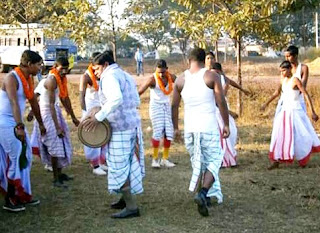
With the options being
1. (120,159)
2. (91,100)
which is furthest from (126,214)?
(91,100)

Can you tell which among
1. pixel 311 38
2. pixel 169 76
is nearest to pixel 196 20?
→ pixel 169 76

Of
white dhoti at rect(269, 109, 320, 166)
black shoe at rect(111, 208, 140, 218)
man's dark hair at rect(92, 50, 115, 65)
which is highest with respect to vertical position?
man's dark hair at rect(92, 50, 115, 65)

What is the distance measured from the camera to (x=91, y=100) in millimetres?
8594

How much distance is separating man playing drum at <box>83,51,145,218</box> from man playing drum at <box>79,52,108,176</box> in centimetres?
232

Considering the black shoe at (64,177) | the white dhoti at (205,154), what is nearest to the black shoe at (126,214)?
the white dhoti at (205,154)

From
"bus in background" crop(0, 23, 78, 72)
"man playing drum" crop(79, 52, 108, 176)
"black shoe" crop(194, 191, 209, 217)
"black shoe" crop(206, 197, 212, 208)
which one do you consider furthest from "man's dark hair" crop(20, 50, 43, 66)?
"bus in background" crop(0, 23, 78, 72)

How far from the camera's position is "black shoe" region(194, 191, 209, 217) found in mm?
5938

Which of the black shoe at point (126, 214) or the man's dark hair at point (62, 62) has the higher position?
the man's dark hair at point (62, 62)

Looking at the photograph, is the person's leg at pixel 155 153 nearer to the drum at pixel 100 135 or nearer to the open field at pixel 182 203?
the open field at pixel 182 203

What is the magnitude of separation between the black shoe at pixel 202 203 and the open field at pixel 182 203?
0.22 ft

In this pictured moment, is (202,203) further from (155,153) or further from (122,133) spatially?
(155,153)

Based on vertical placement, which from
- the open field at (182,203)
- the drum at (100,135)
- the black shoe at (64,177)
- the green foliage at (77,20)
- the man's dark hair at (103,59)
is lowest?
the open field at (182,203)

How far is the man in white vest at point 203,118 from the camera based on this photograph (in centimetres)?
601

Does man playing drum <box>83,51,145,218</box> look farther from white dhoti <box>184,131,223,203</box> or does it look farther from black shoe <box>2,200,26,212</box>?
black shoe <box>2,200,26,212</box>
